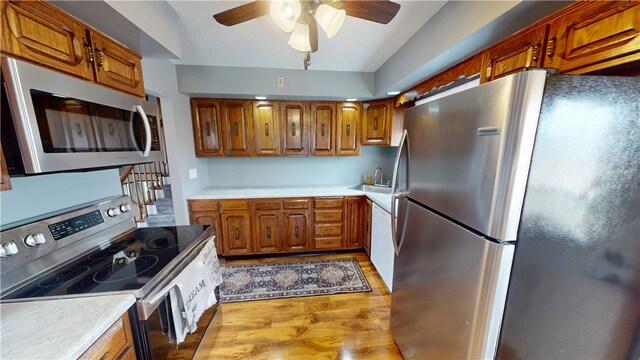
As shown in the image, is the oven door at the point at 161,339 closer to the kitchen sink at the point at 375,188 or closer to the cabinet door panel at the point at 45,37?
the cabinet door panel at the point at 45,37

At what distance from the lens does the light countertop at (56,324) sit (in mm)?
648

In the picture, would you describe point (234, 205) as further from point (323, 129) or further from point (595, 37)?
A: point (595, 37)

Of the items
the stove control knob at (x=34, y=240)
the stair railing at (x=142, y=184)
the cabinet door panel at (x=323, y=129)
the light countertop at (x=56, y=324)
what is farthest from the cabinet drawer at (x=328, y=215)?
the stair railing at (x=142, y=184)

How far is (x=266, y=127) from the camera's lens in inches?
116

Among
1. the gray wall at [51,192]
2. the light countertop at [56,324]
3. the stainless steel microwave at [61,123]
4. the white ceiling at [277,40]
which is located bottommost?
the light countertop at [56,324]

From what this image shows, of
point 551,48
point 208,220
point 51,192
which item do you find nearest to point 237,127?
point 208,220

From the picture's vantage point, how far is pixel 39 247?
1006 millimetres

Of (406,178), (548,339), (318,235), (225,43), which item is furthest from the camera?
(318,235)

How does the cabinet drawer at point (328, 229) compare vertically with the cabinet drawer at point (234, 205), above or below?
below

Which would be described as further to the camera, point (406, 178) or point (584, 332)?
point (406, 178)

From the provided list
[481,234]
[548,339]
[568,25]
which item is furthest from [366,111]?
[548,339]

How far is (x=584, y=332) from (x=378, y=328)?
1283 mm

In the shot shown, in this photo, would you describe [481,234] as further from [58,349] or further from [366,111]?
[366,111]

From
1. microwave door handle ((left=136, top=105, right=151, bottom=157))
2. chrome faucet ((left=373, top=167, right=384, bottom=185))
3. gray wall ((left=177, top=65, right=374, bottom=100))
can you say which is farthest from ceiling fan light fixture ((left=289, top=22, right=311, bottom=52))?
chrome faucet ((left=373, top=167, right=384, bottom=185))
